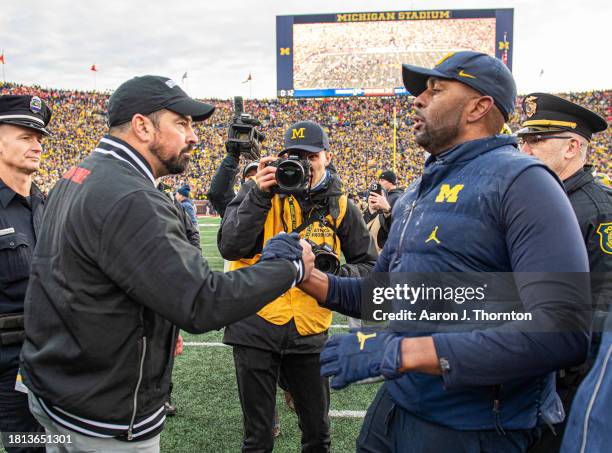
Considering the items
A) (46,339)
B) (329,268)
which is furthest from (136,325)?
(329,268)

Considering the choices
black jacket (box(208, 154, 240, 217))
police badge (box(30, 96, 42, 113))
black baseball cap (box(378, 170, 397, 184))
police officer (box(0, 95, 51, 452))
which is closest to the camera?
police officer (box(0, 95, 51, 452))

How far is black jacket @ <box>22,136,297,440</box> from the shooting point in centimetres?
159

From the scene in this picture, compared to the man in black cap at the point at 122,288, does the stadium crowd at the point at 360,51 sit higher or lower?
higher

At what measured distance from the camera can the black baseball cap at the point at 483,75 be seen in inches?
63.3

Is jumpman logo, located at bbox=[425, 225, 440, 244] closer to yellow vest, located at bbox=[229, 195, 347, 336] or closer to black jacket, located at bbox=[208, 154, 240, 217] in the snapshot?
yellow vest, located at bbox=[229, 195, 347, 336]

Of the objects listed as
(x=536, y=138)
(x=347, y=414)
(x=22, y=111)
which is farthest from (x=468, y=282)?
(x=347, y=414)

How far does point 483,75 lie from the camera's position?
5.28 feet

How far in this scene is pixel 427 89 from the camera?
1.76 meters

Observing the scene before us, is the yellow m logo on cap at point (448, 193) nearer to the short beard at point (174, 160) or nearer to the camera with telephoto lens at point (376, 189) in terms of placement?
the short beard at point (174, 160)

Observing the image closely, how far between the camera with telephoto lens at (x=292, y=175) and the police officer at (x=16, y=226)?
1.41m

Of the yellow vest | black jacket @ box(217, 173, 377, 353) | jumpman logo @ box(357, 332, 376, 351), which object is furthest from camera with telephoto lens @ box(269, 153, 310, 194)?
jumpman logo @ box(357, 332, 376, 351)

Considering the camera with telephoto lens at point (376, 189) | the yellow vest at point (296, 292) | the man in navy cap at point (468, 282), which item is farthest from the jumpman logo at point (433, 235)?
the camera with telephoto lens at point (376, 189)

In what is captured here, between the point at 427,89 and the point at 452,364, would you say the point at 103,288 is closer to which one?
the point at 452,364

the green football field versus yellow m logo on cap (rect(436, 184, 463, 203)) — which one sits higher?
yellow m logo on cap (rect(436, 184, 463, 203))
